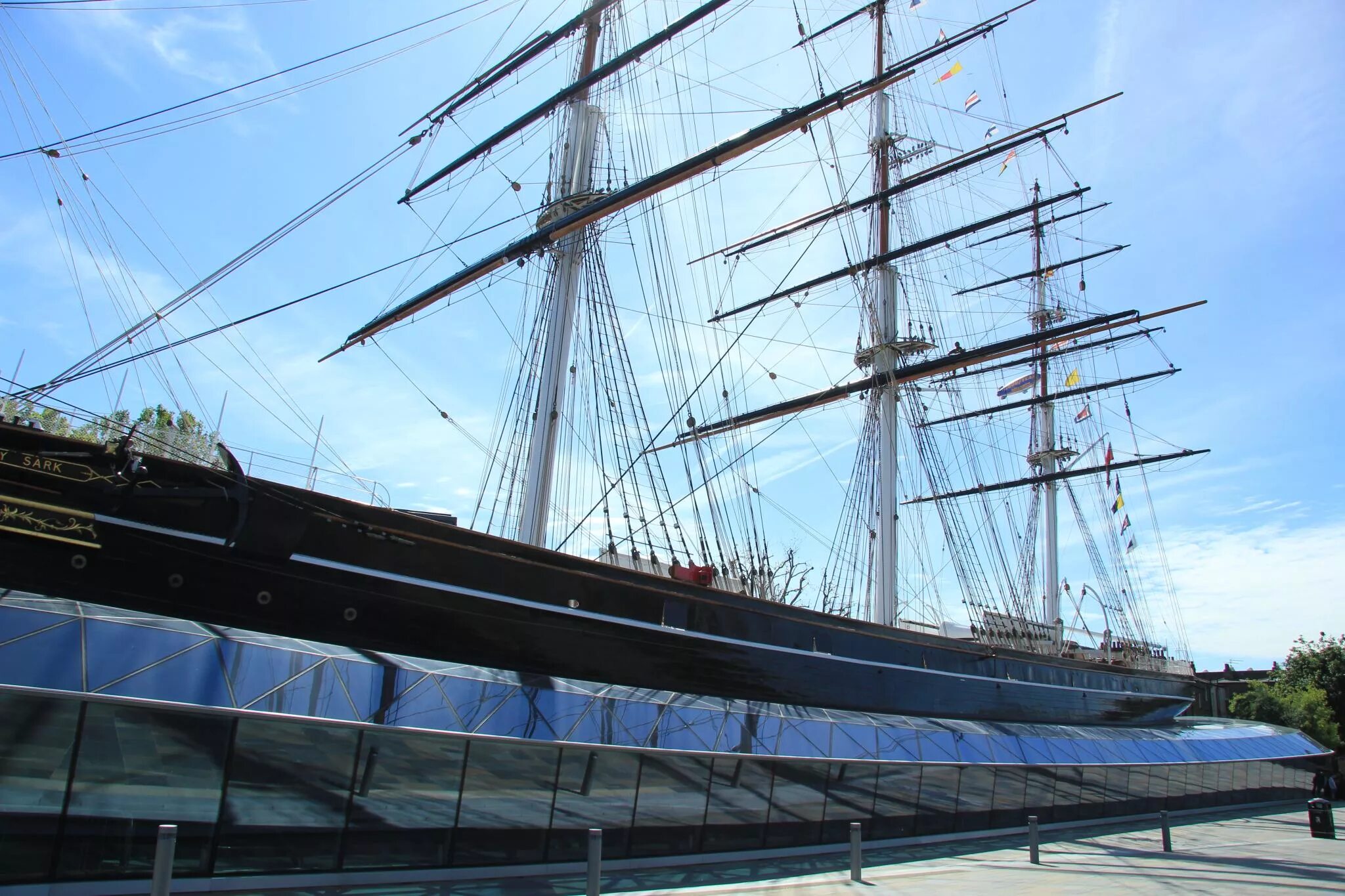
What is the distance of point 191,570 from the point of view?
28.5ft

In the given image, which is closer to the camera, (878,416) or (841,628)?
(841,628)

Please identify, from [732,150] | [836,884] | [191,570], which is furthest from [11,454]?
[732,150]

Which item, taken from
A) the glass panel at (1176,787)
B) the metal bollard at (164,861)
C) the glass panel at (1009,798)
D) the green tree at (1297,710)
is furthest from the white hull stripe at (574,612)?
the green tree at (1297,710)

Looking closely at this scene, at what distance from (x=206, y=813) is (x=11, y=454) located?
3.94m

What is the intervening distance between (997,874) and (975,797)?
4.45 metres

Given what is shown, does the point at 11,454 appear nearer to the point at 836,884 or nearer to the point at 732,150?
the point at 836,884

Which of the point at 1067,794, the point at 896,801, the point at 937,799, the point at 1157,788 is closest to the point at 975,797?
the point at 937,799

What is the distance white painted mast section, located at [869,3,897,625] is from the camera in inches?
920

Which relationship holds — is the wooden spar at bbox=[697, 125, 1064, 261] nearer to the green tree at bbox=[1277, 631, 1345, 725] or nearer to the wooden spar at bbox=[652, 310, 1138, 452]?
the wooden spar at bbox=[652, 310, 1138, 452]

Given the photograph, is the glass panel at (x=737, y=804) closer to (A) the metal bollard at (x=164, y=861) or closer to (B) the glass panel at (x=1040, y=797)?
(A) the metal bollard at (x=164, y=861)

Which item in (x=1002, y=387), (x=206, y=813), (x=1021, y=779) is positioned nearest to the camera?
(x=206, y=813)

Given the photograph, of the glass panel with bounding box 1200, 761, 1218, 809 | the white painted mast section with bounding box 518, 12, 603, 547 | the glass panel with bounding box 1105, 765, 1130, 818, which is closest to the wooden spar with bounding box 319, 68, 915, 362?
the white painted mast section with bounding box 518, 12, 603, 547

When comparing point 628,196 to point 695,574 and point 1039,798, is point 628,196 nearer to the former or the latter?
point 695,574

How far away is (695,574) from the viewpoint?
45.2ft
